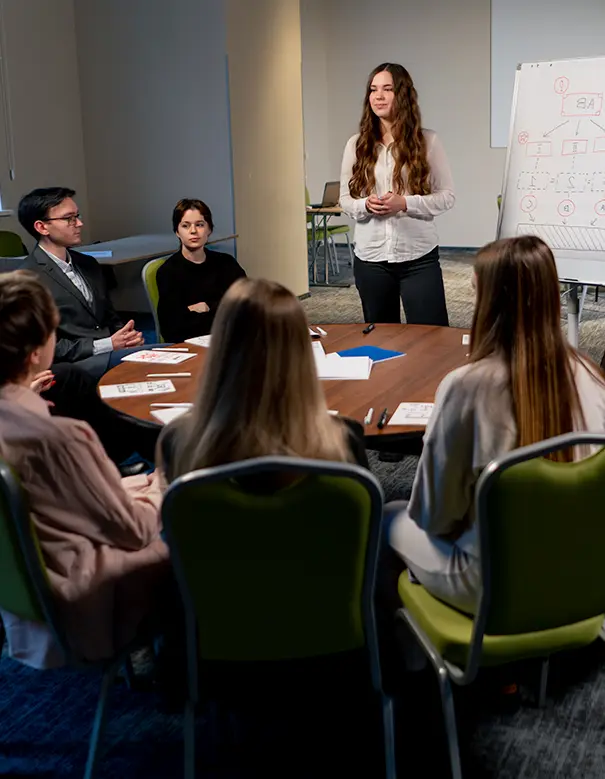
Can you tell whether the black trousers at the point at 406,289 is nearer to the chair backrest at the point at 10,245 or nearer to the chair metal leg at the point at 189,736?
the chair metal leg at the point at 189,736

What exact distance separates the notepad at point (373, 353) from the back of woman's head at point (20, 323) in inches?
49.0

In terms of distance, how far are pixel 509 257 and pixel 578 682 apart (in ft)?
3.89

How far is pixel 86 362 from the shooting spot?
3.52m

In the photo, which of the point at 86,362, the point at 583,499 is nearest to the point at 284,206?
the point at 86,362

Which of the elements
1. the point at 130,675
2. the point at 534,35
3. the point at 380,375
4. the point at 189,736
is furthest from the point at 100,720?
the point at 534,35

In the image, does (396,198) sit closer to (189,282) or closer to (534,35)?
(189,282)

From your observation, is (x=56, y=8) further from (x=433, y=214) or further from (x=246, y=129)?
(x=433, y=214)

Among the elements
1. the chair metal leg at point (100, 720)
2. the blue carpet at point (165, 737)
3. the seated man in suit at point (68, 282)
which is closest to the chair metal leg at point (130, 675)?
the blue carpet at point (165, 737)

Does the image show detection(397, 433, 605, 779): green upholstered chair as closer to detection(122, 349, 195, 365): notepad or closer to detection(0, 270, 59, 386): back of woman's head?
detection(0, 270, 59, 386): back of woman's head

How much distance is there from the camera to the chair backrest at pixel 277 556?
1.43 metres

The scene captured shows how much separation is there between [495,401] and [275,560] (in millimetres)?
558

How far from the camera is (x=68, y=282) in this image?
3.65 m

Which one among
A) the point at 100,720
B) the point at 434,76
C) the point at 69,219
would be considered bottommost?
the point at 100,720

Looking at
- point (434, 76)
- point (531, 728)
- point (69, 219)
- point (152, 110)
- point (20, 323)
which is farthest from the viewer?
point (434, 76)
